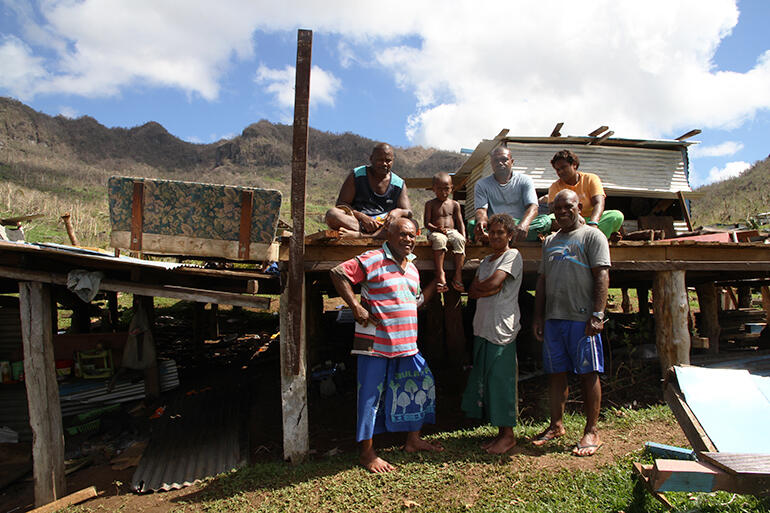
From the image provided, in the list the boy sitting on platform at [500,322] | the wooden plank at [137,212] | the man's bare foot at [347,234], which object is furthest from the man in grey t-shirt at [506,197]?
the wooden plank at [137,212]

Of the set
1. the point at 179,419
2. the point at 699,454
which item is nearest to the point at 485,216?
the point at 699,454

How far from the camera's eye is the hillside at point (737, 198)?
2441 centimetres

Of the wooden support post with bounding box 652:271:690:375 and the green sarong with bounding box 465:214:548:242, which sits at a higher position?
the green sarong with bounding box 465:214:548:242

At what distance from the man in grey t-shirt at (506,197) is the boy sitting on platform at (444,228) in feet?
0.84

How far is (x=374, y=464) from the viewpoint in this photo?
13.0ft

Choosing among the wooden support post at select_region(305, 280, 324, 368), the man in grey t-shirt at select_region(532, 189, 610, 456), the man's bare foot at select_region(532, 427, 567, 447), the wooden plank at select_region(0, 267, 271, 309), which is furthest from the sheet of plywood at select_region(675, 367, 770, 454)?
the wooden support post at select_region(305, 280, 324, 368)

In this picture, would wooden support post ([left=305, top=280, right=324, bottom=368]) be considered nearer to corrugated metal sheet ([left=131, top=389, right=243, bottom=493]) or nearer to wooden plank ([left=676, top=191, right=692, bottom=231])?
corrugated metal sheet ([left=131, top=389, right=243, bottom=493])

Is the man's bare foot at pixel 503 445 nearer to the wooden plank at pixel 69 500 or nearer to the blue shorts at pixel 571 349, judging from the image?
the blue shorts at pixel 571 349

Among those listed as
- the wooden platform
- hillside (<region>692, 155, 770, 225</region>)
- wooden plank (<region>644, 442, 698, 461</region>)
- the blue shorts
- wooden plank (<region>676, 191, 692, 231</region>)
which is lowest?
wooden plank (<region>644, 442, 698, 461</region>)

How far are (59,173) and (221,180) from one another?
14.4 meters

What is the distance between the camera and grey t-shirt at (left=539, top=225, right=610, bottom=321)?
3764mm

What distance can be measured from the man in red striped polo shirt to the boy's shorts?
461mm

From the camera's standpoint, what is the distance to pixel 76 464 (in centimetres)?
558

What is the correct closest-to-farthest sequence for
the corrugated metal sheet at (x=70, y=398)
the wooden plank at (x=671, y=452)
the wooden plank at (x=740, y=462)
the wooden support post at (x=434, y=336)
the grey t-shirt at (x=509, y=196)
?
the wooden plank at (x=740, y=462), the wooden plank at (x=671, y=452), the grey t-shirt at (x=509, y=196), the corrugated metal sheet at (x=70, y=398), the wooden support post at (x=434, y=336)
